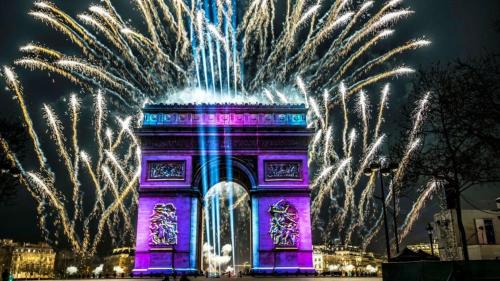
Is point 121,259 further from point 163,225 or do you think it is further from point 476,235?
point 476,235

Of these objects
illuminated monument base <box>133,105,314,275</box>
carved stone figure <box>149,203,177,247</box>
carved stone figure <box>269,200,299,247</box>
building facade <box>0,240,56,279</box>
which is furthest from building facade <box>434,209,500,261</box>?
building facade <box>0,240,56,279</box>

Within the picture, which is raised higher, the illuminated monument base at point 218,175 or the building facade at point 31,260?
the illuminated monument base at point 218,175

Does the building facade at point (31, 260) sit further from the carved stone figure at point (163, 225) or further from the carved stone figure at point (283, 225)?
the carved stone figure at point (283, 225)

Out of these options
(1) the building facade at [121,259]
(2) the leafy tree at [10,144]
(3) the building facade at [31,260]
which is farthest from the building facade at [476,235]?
(3) the building facade at [31,260]

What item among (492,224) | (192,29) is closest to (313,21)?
(192,29)

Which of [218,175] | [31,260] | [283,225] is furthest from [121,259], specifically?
[283,225]
